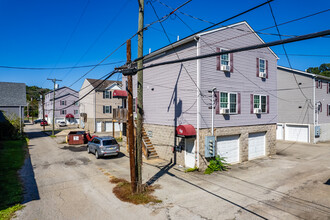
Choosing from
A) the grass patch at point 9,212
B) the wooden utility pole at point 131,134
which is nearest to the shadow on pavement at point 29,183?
the grass patch at point 9,212

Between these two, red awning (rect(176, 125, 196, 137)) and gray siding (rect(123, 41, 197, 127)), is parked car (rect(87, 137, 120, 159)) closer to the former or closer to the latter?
gray siding (rect(123, 41, 197, 127))

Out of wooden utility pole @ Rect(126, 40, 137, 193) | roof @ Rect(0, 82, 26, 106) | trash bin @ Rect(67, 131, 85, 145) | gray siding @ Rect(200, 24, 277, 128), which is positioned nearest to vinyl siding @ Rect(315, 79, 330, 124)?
gray siding @ Rect(200, 24, 277, 128)

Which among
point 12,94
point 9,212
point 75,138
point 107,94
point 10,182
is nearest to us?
point 9,212

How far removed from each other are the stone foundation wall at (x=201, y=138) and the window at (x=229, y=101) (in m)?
1.58

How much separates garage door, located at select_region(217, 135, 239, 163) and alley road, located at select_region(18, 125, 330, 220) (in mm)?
939

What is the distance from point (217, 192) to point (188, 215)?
9.86 ft

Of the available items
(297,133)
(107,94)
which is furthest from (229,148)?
(107,94)

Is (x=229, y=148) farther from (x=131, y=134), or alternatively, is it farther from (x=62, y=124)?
(x=62, y=124)

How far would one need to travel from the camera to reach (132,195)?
10.2 meters

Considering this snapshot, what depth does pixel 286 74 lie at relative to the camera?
30.2 m

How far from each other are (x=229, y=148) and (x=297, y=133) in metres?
17.9

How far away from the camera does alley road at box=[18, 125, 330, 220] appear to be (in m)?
8.62

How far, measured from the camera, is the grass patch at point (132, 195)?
384 inches

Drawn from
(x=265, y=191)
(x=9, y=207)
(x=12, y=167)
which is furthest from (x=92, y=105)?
(x=265, y=191)
